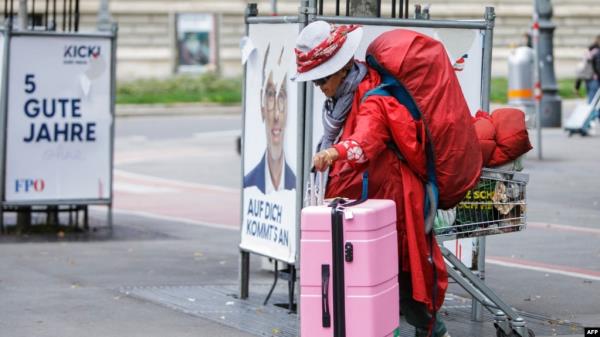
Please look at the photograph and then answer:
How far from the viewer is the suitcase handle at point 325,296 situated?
593cm

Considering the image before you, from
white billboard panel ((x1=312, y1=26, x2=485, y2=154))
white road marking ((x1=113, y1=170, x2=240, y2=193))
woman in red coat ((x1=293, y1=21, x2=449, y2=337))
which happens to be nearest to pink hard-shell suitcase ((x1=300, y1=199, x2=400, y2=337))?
woman in red coat ((x1=293, y1=21, x2=449, y2=337))

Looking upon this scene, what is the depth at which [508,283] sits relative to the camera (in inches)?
381

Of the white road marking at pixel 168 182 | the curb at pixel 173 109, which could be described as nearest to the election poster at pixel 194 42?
the curb at pixel 173 109

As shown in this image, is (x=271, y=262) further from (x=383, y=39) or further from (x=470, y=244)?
(x=383, y=39)

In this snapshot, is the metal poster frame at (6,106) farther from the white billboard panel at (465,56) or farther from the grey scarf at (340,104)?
the grey scarf at (340,104)

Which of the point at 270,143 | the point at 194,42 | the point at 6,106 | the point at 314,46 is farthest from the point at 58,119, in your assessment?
the point at 194,42

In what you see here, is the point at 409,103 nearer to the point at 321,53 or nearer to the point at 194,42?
the point at 321,53

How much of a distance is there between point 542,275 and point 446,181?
12.0 ft

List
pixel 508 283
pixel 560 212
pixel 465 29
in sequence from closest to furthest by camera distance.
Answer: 1. pixel 465 29
2. pixel 508 283
3. pixel 560 212

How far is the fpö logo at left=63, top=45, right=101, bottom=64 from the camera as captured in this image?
41.7ft

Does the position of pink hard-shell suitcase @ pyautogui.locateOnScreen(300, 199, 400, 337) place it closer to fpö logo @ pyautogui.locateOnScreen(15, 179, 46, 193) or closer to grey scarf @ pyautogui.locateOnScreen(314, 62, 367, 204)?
grey scarf @ pyautogui.locateOnScreen(314, 62, 367, 204)

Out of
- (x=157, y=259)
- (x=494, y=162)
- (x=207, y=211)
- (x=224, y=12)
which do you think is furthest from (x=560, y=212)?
(x=224, y=12)

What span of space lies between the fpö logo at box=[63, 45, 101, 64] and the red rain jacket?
6.61 meters

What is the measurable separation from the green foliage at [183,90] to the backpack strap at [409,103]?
91.6 feet
